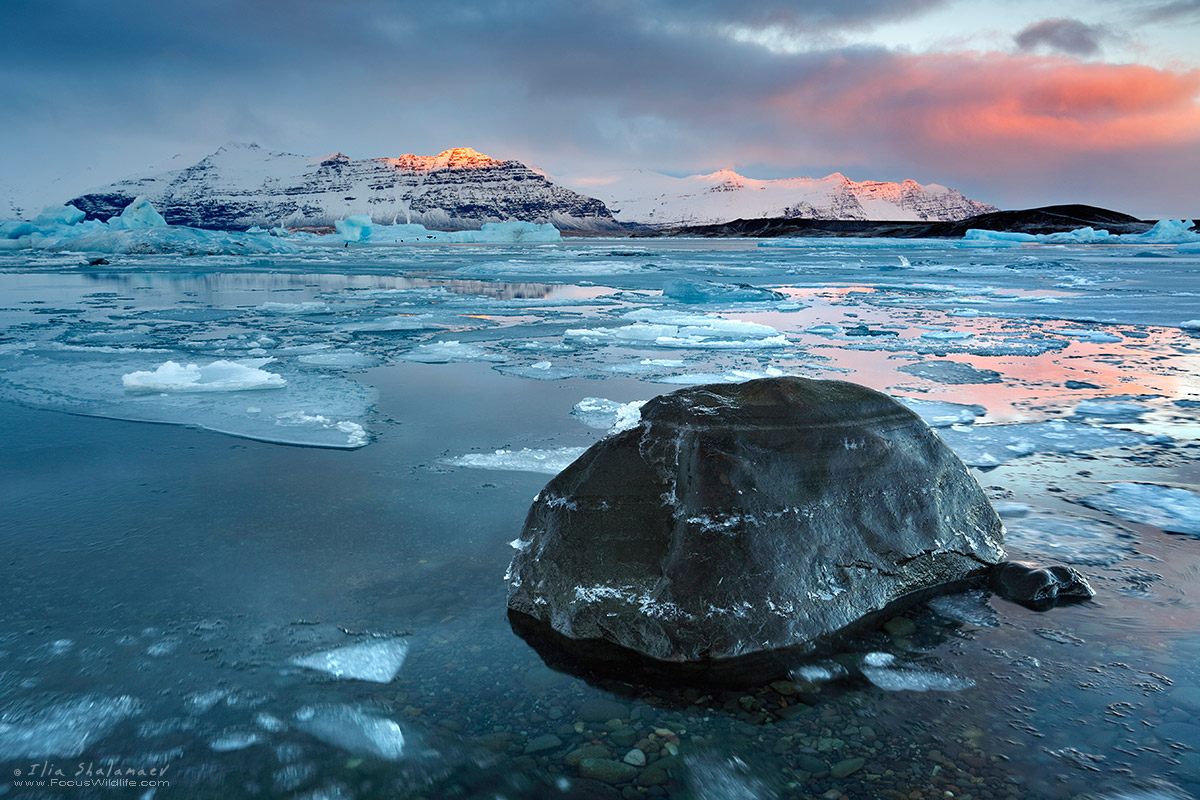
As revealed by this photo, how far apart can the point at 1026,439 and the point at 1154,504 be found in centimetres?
101

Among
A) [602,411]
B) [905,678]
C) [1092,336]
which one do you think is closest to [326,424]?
[602,411]

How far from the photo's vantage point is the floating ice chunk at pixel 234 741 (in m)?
1.75

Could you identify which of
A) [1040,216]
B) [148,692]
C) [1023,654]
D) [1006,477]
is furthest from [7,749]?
[1040,216]

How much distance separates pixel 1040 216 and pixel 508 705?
87769 millimetres

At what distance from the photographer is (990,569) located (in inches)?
103

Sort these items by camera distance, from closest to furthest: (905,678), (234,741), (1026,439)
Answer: (234,741) → (905,678) → (1026,439)

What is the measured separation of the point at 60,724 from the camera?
1817 millimetres

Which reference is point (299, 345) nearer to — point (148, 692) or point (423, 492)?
point (423, 492)

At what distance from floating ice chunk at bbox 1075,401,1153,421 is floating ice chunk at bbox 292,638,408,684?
447 centimetres

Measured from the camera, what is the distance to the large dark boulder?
86.4 inches

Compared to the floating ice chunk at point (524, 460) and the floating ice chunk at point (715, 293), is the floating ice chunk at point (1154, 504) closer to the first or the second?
the floating ice chunk at point (524, 460)

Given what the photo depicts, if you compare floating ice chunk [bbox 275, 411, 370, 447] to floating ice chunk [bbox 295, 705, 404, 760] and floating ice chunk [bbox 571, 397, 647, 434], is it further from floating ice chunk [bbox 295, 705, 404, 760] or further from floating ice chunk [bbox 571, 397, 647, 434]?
floating ice chunk [bbox 295, 705, 404, 760]

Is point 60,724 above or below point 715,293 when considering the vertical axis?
below

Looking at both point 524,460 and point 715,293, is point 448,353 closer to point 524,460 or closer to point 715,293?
point 524,460
